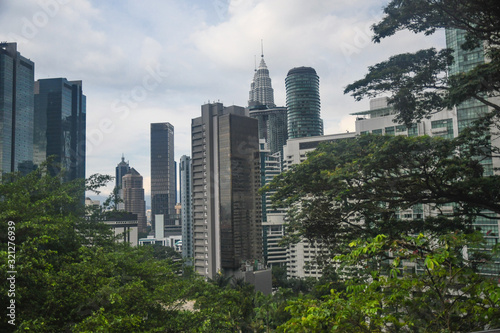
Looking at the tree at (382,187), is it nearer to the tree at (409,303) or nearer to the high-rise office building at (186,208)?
the tree at (409,303)

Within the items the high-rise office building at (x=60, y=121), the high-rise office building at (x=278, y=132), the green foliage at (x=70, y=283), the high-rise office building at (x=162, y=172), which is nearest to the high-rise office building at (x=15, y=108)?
the high-rise office building at (x=60, y=121)

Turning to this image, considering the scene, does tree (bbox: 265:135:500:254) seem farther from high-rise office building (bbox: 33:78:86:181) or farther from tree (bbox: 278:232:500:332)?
high-rise office building (bbox: 33:78:86:181)

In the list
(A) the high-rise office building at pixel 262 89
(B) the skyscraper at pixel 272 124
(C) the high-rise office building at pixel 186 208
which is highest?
(A) the high-rise office building at pixel 262 89

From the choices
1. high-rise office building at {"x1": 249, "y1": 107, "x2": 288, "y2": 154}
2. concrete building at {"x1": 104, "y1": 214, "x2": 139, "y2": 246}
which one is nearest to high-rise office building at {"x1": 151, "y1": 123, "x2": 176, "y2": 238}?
concrete building at {"x1": 104, "y1": 214, "x2": 139, "y2": 246}

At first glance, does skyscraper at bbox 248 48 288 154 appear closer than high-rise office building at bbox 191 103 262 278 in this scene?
Yes

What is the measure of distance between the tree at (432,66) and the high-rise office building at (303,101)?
7.12 metres

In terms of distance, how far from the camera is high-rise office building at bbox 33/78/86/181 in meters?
22.8

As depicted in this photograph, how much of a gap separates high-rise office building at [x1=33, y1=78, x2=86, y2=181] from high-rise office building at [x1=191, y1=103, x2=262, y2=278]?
332 inches

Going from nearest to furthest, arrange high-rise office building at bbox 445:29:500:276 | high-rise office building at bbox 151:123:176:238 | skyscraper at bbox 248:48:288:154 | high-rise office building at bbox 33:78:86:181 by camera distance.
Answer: high-rise office building at bbox 445:29:500:276
skyscraper at bbox 248:48:288:154
high-rise office building at bbox 33:78:86:181
high-rise office building at bbox 151:123:176:238

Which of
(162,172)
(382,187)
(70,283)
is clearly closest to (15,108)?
(70,283)

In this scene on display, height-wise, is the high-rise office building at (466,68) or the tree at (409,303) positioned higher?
the high-rise office building at (466,68)

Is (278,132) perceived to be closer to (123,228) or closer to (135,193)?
(123,228)

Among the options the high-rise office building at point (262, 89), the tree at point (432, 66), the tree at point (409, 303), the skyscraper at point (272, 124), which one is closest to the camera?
the tree at point (409, 303)

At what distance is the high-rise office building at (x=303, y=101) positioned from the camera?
12828 millimetres
